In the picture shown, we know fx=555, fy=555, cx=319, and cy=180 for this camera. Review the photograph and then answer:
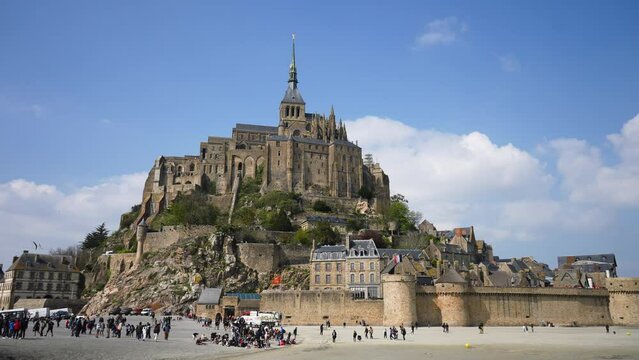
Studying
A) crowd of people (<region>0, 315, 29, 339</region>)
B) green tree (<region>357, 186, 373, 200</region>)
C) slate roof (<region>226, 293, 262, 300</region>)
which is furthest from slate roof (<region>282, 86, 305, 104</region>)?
crowd of people (<region>0, 315, 29, 339</region>)

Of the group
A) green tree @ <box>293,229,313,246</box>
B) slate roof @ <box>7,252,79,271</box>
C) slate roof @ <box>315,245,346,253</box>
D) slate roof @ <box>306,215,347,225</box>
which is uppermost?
slate roof @ <box>306,215,347,225</box>

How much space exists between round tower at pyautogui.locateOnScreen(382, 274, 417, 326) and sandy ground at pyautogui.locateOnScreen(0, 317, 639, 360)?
538 centimetres

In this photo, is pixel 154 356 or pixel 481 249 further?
pixel 481 249

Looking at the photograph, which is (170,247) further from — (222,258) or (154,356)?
(154,356)

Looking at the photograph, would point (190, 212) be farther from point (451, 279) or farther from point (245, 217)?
point (451, 279)

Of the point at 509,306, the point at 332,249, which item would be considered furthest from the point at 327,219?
the point at 509,306

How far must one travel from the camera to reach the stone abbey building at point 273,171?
88312 mm

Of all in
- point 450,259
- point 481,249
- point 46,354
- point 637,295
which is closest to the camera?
point 46,354

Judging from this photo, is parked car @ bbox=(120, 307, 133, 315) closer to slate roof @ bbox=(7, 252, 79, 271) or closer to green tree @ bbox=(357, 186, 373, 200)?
slate roof @ bbox=(7, 252, 79, 271)

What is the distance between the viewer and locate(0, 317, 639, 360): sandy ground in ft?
84.5

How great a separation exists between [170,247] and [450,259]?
32.7 m

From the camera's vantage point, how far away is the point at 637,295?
170 ft

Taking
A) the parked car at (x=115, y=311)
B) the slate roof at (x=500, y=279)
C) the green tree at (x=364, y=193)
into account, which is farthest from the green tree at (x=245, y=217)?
the slate roof at (x=500, y=279)

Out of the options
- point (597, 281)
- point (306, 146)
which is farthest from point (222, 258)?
point (597, 281)
